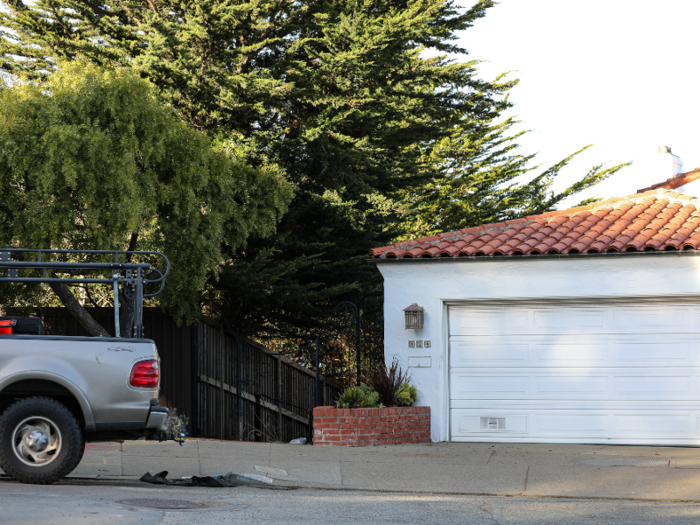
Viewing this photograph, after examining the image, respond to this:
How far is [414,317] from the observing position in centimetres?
1278

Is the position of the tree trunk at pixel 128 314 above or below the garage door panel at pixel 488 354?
above

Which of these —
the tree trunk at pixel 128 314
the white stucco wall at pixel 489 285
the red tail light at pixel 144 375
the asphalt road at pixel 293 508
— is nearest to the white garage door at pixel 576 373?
the white stucco wall at pixel 489 285

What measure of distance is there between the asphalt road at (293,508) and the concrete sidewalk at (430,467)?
0.61 meters

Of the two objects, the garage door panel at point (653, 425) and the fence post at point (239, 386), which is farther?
the fence post at point (239, 386)

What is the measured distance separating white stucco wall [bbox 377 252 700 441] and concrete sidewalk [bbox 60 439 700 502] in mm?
1464

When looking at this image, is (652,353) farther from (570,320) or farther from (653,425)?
(570,320)

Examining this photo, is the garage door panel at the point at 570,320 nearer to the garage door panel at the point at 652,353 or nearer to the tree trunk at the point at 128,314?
the garage door panel at the point at 652,353

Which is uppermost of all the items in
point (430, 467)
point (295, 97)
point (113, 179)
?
point (295, 97)

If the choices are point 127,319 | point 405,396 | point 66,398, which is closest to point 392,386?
point 405,396

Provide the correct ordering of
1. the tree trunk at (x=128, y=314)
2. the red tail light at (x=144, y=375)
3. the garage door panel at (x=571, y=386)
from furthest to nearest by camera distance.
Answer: the tree trunk at (x=128, y=314) < the garage door panel at (x=571, y=386) < the red tail light at (x=144, y=375)

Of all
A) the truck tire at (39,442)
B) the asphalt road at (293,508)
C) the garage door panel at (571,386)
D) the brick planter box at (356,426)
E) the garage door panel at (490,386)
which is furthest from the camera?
the garage door panel at (490,386)

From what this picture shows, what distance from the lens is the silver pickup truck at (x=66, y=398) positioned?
293 inches

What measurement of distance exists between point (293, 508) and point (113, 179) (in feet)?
21.9

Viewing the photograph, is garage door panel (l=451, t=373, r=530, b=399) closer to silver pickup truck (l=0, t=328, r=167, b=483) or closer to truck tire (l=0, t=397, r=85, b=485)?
silver pickup truck (l=0, t=328, r=167, b=483)
